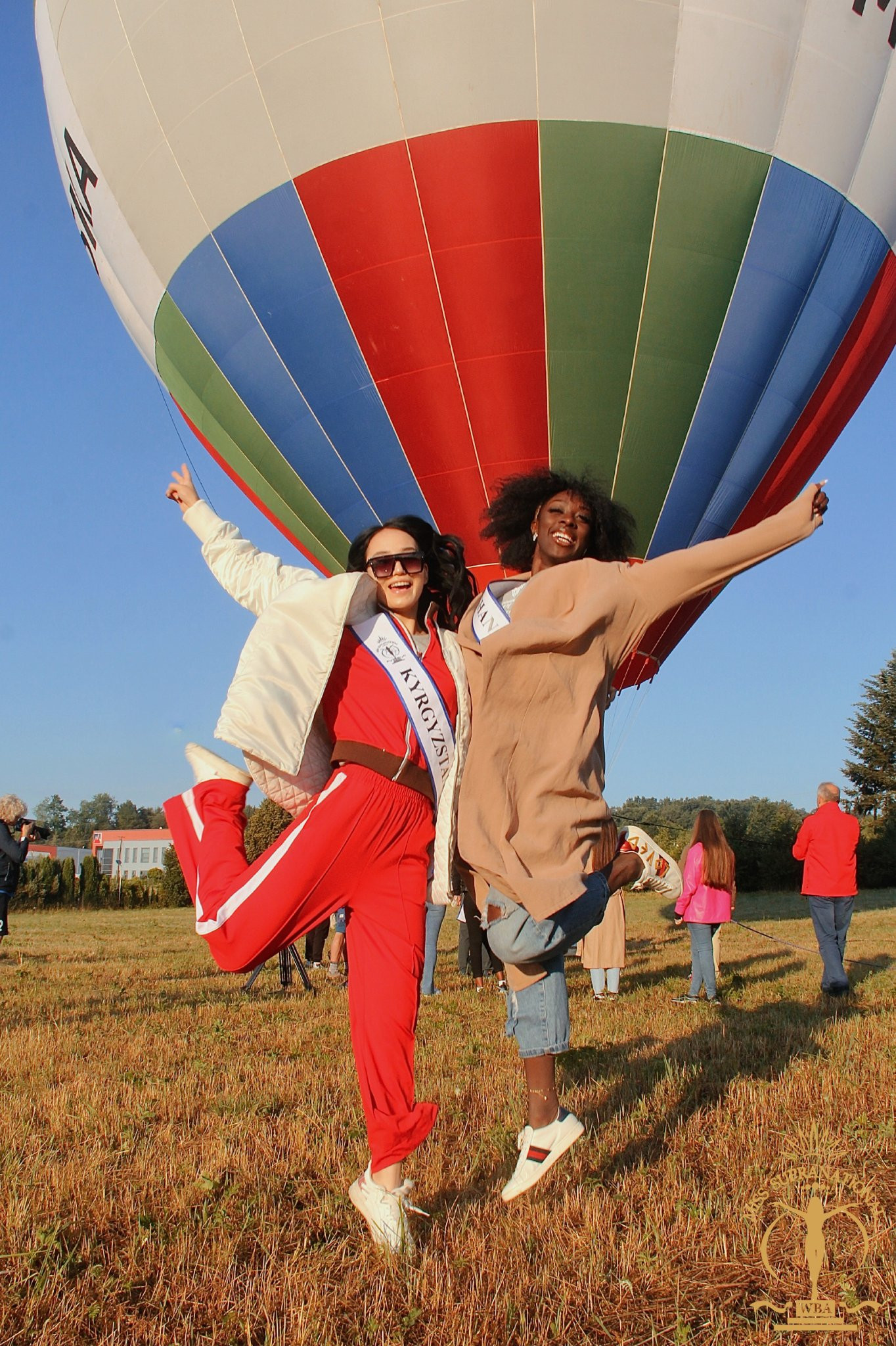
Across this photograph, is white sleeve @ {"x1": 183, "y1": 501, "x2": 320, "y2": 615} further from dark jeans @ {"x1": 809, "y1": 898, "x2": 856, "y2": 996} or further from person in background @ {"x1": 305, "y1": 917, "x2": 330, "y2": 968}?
person in background @ {"x1": 305, "y1": 917, "x2": 330, "y2": 968}

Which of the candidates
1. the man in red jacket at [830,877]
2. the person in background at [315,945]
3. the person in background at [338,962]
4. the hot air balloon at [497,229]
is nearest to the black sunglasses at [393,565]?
the person in background at [338,962]

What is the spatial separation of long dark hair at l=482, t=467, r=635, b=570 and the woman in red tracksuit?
0.72 meters

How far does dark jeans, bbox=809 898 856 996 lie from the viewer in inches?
323

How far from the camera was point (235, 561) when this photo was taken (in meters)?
3.21

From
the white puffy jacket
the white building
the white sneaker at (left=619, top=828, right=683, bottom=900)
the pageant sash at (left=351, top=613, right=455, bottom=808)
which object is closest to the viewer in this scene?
the white puffy jacket

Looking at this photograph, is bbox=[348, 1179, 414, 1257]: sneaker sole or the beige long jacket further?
the beige long jacket

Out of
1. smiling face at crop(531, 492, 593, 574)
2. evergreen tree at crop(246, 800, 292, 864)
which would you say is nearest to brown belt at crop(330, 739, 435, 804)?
smiling face at crop(531, 492, 593, 574)

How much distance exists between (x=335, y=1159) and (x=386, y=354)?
938cm

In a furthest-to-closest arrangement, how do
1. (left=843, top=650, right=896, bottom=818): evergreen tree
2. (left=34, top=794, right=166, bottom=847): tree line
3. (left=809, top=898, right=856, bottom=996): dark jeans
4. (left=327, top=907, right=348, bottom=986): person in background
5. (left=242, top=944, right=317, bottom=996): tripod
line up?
1. (left=34, top=794, right=166, bottom=847): tree line
2. (left=843, top=650, right=896, bottom=818): evergreen tree
3. (left=242, top=944, right=317, bottom=996): tripod
4. (left=327, top=907, right=348, bottom=986): person in background
5. (left=809, top=898, right=856, bottom=996): dark jeans

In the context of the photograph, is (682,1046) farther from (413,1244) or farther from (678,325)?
(678,325)

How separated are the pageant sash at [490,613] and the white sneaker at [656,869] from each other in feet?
20.5

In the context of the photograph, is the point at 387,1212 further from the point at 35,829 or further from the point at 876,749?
the point at 876,749

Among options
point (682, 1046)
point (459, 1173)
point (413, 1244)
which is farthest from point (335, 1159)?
point (682, 1046)

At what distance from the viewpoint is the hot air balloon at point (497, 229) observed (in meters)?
10.1
